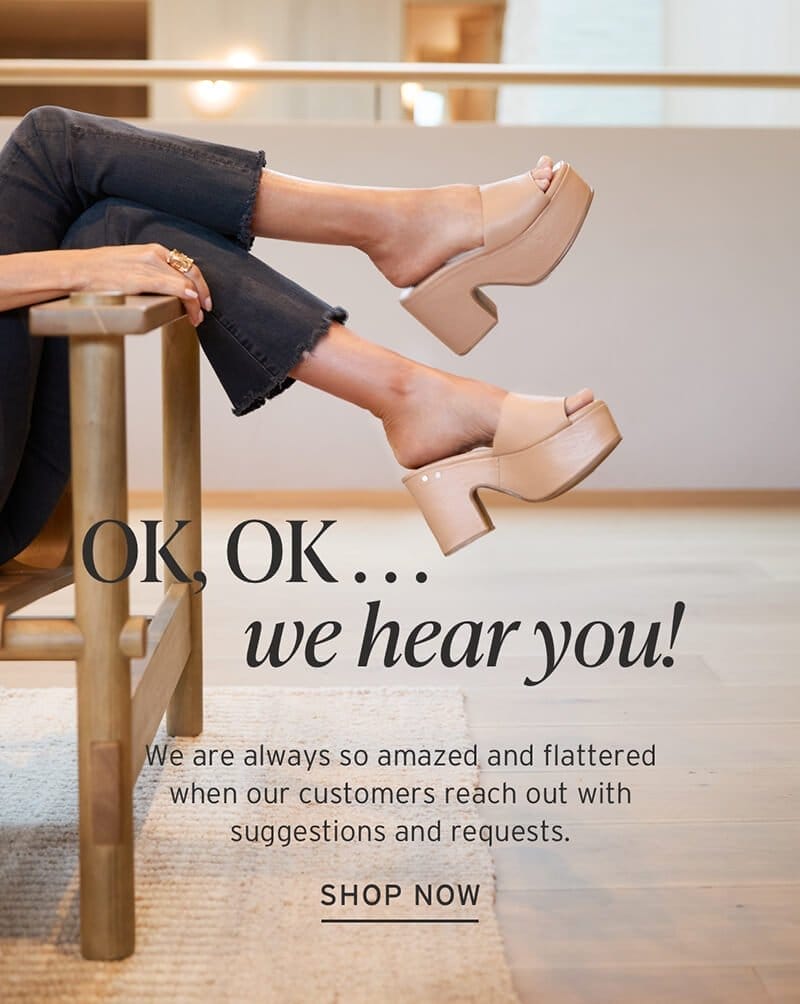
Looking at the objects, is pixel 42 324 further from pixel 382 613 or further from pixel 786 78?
pixel 786 78

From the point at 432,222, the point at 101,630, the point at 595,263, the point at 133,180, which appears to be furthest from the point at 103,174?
the point at 595,263

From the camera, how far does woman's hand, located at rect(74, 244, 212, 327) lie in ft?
3.67

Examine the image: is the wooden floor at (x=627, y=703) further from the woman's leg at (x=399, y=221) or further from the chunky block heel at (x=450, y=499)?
the woman's leg at (x=399, y=221)

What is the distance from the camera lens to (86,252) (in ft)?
3.77

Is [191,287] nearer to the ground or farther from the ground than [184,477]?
farther from the ground

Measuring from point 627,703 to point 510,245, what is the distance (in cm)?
72

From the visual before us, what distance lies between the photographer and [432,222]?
1368 mm

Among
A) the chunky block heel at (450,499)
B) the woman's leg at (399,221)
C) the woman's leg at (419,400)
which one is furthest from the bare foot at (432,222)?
the chunky block heel at (450,499)

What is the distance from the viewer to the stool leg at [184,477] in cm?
150

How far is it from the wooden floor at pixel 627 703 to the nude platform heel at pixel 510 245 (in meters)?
0.57

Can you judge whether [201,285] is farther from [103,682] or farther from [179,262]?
[103,682]

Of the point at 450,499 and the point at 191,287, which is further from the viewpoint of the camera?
the point at 450,499

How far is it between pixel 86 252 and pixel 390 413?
36 cm

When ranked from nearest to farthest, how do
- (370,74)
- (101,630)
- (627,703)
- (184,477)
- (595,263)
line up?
1. (101,630)
2. (184,477)
3. (627,703)
4. (370,74)
5. (595,263)
